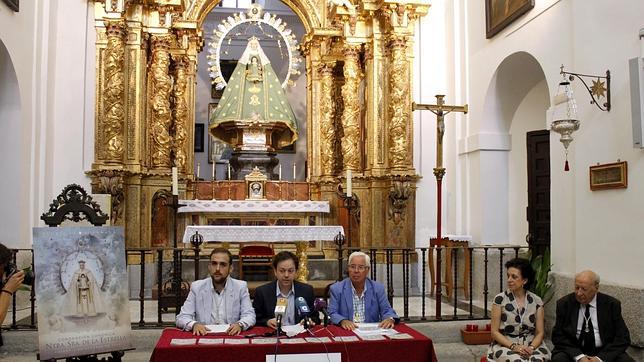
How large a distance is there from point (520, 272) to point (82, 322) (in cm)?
321

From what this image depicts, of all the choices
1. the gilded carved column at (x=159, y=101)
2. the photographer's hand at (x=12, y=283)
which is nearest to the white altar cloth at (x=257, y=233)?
the gilded carved column at (x=159, y=101)

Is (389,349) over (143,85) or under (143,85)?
under

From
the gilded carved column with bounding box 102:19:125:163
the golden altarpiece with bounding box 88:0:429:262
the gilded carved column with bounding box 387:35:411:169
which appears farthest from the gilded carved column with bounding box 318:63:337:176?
the gilded carved column with bounding box 102:19:125:163

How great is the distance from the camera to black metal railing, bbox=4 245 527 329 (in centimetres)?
700

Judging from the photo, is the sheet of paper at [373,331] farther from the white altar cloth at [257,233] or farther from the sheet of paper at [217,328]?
the white altar cloth at [257,233]

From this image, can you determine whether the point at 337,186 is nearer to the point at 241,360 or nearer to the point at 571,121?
the point at 571,121

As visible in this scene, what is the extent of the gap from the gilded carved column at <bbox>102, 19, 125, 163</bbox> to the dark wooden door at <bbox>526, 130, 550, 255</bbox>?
18.9 feet

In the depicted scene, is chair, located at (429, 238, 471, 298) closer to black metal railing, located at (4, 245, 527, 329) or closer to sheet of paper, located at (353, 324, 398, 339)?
black metal railing, located at (4, 245, 527, 329)

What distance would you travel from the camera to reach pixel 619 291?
5.93m

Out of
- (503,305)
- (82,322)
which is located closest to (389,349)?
(503,305)

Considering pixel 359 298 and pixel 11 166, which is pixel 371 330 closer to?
pixel 359 298

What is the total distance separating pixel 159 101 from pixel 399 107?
3717 mm

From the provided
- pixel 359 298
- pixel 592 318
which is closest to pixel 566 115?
pixel 592 318

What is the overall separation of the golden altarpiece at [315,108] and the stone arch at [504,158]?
1.17 metres
